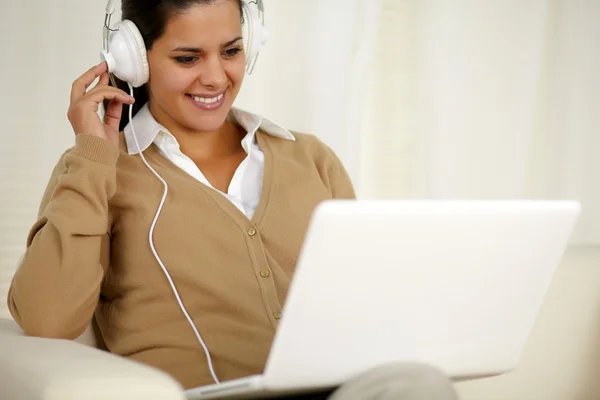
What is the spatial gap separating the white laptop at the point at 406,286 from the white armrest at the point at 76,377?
0.35 ft

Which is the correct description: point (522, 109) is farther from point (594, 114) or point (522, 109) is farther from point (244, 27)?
point (244, 27)

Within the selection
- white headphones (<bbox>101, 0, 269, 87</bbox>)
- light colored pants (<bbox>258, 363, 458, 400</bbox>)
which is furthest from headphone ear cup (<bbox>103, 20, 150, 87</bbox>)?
light colored pants (<bbox>258, 363, 458, 400</bbox>)

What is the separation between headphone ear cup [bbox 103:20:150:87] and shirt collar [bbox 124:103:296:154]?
90 millimetres

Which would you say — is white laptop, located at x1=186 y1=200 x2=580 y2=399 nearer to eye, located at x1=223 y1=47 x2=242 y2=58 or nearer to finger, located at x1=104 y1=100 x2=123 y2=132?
finger, located at x1=104 y1=100 x2=123 y2=132

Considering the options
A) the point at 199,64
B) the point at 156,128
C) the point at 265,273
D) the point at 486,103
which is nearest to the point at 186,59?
the point at 199,64

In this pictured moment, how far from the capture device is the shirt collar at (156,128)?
1.63 meters

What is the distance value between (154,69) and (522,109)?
46.1 inches

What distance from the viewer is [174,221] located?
155 cm

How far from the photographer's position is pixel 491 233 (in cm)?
108

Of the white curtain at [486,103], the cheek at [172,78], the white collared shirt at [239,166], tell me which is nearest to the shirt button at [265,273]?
the white collared shirt at [239,166]

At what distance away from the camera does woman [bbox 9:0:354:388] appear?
1405 millimetres

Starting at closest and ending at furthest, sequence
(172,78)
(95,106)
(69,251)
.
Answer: (69,251), (95,106), (172,78)

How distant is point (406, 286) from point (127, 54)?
0.75 m

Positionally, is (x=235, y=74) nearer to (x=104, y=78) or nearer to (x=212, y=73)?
(x=212, y=73)
